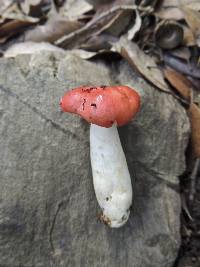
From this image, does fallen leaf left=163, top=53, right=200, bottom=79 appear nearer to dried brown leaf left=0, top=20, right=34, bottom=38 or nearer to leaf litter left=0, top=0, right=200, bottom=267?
leaf litter left=0, top=0, right=200, bottom=267

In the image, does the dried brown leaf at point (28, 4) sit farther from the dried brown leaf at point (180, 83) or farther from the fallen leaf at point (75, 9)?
the dried brown leaf at point (180, 83)

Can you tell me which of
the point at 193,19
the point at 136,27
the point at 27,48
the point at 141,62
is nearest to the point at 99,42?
the point at 136,27

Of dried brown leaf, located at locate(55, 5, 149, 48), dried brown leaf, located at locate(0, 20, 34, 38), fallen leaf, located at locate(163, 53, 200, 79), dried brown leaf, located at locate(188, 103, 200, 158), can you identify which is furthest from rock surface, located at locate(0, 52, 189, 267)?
dried brown leaf, located at locate(0, 20, 34, 38)

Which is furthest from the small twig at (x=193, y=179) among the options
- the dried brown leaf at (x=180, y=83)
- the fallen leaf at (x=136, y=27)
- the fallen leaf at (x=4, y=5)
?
the fallen leaf at (x=4, y=5)

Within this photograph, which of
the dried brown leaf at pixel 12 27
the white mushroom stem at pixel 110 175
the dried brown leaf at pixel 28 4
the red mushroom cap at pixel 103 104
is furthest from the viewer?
the dried brown leaf at pixel 28 4

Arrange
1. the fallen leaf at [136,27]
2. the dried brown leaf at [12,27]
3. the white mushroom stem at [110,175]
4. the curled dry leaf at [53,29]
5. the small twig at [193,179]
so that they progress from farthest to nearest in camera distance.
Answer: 1. the dried brown leaf at [12,27]
2. the curled dry leaf at [53,29]
3. the fallen leaf at [136,27]
4. the small twig at [193,179]
5. the white mushroom stem at [110,175]
